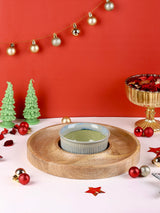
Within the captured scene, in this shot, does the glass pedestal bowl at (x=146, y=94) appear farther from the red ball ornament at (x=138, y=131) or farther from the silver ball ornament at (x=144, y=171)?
the silver ball ornament at (x=144, y=171)

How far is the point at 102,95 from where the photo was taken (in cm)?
163

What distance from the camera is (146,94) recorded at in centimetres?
144

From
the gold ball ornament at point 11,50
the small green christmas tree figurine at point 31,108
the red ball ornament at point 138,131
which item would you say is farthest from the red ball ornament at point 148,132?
the gold ball ornament at point 11,50

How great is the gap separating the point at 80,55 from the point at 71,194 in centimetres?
65

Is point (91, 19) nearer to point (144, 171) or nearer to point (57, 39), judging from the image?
point (57, 39)

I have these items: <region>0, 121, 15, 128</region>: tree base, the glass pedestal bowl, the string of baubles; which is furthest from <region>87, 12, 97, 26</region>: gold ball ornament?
<region>0, 121, 15, 128</region>: tree base

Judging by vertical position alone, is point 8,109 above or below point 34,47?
below

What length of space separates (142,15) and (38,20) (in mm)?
407

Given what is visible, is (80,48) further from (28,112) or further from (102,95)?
(28,112)

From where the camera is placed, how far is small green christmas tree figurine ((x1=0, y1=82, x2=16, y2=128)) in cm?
153

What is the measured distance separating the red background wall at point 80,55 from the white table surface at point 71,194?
1.32 ft

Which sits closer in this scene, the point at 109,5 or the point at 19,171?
the point at 19,171

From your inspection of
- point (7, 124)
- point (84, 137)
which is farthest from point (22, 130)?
point (84, 137)

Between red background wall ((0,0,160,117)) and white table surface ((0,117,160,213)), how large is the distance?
401mm
